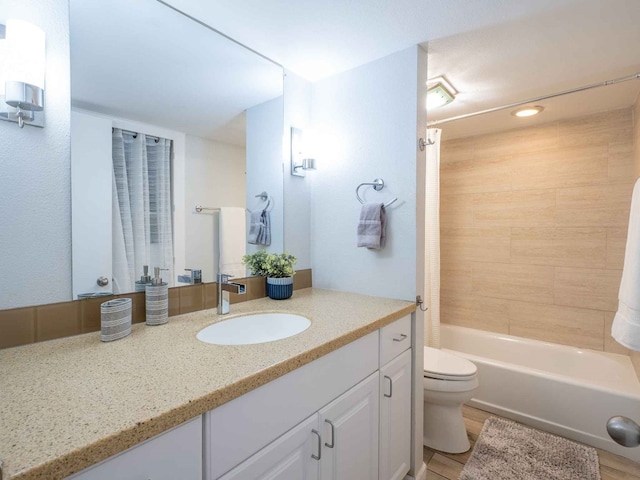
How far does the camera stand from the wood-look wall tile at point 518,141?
2588mm

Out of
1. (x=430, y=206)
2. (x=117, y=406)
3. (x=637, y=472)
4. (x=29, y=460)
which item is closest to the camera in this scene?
(x=29, y=460)

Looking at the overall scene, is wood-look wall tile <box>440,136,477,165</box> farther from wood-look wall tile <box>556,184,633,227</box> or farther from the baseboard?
the baseboard

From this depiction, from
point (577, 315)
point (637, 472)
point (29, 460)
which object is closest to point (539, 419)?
point (637, 472)

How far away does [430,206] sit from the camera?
7.77 ft

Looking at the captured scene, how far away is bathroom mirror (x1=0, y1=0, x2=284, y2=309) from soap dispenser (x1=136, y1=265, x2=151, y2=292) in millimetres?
75

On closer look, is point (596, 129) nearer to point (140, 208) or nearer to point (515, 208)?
point (515, 208)

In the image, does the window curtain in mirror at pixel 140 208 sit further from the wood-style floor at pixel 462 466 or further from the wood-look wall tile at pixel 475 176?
the wood-look wall tile at pixel 475 176

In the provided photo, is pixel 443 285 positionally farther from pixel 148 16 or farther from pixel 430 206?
pixel 148 16

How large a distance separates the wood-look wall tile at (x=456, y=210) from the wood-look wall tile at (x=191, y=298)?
2512 millimetres

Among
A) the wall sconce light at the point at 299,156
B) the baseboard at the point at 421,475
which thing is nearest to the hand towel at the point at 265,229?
the wall sconce light at the point at 299,156

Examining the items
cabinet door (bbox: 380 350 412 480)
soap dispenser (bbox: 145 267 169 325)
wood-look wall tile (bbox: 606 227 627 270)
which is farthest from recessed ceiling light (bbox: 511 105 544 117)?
soap dispenser (bbox: 145 267 169 325)

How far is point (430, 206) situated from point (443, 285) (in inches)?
44.8

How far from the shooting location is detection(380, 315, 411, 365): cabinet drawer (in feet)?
4.45

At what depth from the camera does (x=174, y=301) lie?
1.31 m
